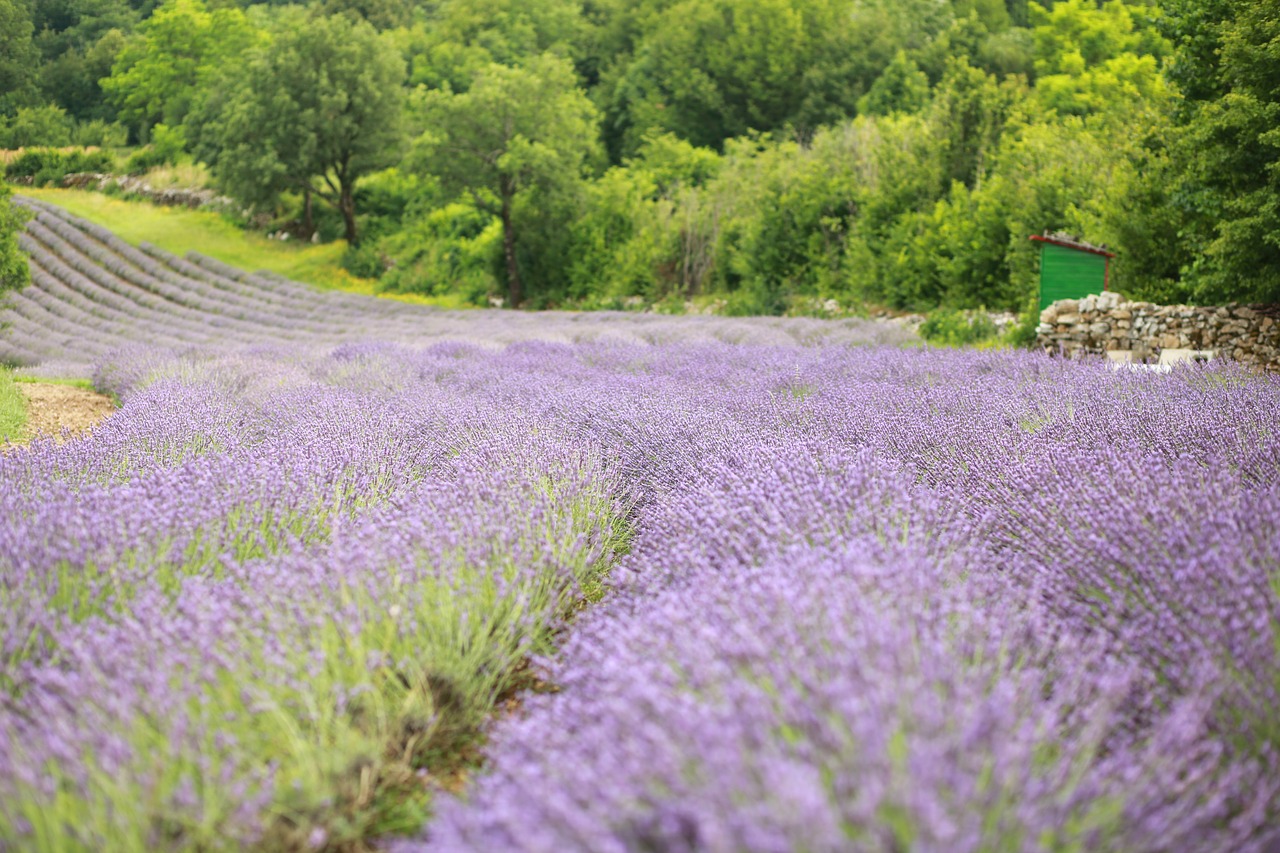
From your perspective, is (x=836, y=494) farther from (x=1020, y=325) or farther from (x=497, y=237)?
(x=497, y=237)

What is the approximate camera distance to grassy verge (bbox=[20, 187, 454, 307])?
22812 millimetres

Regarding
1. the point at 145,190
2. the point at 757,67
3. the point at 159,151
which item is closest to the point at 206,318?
the point at 159,151

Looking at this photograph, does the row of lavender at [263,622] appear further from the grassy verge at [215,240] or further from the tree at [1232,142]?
the grassy verge at [215,240]

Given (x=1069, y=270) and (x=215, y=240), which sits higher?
(x=1069, y=270)

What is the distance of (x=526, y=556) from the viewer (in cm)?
228

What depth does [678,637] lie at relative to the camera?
1.56 meters

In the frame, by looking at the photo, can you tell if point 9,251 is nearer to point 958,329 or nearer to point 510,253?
point 958,329

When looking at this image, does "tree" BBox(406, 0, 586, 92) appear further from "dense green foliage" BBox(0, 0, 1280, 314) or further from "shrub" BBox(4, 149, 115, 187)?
"shrub" BBox(4, 149, 115, 187)

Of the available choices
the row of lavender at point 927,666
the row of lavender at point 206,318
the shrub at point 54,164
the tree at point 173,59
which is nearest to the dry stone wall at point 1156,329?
the row of lavender at point 206,318

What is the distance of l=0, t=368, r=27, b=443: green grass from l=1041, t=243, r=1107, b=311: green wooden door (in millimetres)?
9156

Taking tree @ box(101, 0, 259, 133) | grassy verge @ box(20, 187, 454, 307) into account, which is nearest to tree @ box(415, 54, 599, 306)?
grassy verge @ box(20, 187, 454, 307)

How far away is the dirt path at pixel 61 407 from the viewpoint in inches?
232

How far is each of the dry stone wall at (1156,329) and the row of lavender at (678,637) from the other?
13.1 ft

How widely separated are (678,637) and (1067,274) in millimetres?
9070
